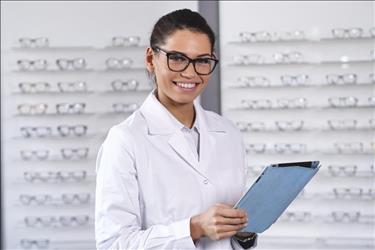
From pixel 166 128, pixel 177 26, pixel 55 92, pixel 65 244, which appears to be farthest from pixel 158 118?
pixel 65 244

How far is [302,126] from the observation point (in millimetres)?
3955

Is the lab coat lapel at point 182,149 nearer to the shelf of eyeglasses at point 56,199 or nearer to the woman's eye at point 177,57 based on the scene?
the woman's eye at point 177,57

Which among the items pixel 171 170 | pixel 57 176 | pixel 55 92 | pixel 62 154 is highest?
pixel 55 92

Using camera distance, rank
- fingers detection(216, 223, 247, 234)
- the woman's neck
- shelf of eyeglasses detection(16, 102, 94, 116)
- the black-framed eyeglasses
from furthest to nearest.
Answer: shelf of eyeglasses detection(16, 102, 94, 116) → the woman's neck → the black-framed eyeglasses → fingers detection(216, 223, 247, 234)

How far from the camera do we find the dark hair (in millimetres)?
1442

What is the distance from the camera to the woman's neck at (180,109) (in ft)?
5.06

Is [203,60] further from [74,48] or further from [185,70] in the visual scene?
[74,48]

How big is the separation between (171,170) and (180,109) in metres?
0.21

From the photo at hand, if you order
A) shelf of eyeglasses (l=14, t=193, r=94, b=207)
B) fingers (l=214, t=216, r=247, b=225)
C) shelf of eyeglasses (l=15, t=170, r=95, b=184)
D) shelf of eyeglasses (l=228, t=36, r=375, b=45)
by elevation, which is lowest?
shelf of eyeglasses (l=14, t=193, r=94, b=207)

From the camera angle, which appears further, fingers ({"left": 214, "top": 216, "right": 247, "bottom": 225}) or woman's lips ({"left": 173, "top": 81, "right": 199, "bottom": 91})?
woman's lips ({"left": 173, "top": 81, "right": 199, "bottom": 91})

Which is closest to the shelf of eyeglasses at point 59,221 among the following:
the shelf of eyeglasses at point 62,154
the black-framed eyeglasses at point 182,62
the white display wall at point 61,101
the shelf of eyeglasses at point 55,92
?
the white display wall at point 61,101

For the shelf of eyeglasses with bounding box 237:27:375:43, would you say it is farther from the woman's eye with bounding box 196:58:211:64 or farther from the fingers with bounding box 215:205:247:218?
the fingers with bounding box 215:205:247:218

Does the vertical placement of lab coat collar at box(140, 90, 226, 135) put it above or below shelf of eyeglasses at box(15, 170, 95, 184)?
above

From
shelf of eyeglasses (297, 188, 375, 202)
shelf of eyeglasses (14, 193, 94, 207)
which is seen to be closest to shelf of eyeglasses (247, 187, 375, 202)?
shelf of eyeglasses (297, 188, 375, 202)
